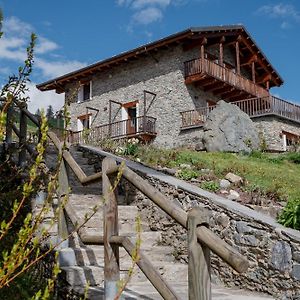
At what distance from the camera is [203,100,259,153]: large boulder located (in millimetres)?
14834

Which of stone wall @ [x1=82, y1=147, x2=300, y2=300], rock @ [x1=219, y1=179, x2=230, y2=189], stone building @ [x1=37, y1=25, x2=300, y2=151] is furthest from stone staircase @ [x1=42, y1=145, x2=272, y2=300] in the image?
stone building @ [x1=37, y1=25, x2=300, y2=151]

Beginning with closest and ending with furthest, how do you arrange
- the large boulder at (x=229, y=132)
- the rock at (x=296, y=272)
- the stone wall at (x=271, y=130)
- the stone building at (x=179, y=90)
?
the rock at (x=296, y=272)
the large boulder at (x=229, y=132)
the stone wall at (x=271, y=130)
the stone building at (x=179, y=90)

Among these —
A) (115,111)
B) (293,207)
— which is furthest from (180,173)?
(115,111)

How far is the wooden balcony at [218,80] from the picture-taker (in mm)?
19547

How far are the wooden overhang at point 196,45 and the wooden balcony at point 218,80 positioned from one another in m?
1.18

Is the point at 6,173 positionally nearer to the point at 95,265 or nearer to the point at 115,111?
the point at 95,265

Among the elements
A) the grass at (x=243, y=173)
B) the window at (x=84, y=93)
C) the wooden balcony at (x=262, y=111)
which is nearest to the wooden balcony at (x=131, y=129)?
the wooden balcony at (x=262, y=111)

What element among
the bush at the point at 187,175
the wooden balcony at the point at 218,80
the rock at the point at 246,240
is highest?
the wooden balcony at the point at 218,80

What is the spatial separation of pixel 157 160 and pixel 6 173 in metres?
4.72

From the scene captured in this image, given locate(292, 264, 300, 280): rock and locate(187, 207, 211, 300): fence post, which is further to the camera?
locate(292, 264, 300, 280): rock

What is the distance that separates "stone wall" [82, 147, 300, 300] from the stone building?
502 inches

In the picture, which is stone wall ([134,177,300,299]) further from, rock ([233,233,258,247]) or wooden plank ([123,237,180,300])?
wooden plank ([123,237,180,300])

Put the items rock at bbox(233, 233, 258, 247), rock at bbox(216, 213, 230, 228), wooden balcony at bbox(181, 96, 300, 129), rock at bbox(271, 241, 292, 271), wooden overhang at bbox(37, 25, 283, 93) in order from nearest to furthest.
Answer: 1. rock at bbox(271, 241, 292, 271)
2. rock at bbox(233, 233, 258, 247)
3. rock at bbox(216, 213, 230, 228)
4. wooden balcony at bbox(181, 96, 300, 129)
5. wooden overhang at bbox(37, 25, 283, 93)

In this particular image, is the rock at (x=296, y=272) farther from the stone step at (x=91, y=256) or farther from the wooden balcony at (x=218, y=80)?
the wooden balcony at (x=218, y=80)
